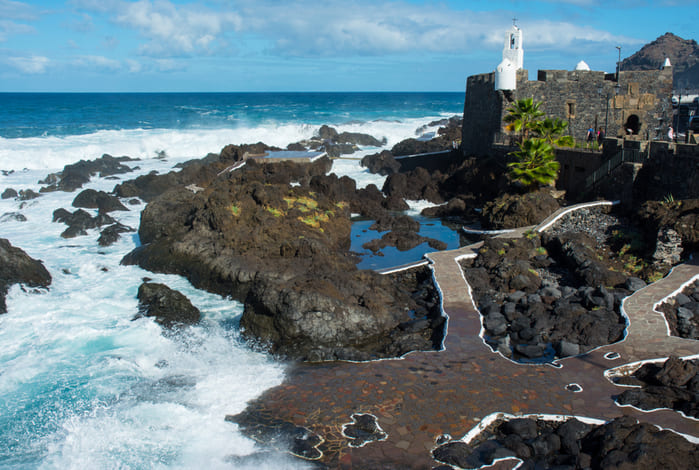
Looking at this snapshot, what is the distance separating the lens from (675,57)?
8819 cm

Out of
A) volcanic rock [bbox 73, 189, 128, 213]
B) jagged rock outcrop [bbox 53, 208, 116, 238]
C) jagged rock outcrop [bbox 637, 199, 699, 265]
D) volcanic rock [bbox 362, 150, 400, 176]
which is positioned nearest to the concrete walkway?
jagged rock outcrop [bbox 637, 199, 699, 265]

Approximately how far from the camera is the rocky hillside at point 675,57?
8219 centimetres

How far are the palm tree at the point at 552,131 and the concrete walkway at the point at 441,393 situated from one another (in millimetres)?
12048

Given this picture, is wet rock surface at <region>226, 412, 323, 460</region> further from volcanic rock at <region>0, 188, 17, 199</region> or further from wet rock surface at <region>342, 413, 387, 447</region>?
volcanic rock at <region>0, 188, 17, 199</region>

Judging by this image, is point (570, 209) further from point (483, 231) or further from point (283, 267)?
point (283, 267)

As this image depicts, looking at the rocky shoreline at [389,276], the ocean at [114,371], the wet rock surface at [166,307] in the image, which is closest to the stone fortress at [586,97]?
the rocky shoreline at [389,276]

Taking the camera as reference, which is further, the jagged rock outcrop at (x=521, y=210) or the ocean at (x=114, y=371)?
the jagged rock outcrop at (x=521, y=210)

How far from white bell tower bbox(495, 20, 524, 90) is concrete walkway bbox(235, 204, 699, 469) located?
54.2 ft

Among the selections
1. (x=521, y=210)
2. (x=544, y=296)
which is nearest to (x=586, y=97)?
(x=521, y=210)

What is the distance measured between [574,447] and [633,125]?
2235 centimetres

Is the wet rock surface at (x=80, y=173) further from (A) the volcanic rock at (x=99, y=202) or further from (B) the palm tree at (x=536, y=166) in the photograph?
(B) the palm tree at (x=536, y=166)

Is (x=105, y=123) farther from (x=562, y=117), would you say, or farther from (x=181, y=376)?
(x=181, y=376)

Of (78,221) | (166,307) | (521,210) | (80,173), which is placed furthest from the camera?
(80,173)

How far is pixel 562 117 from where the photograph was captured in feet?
86.1
